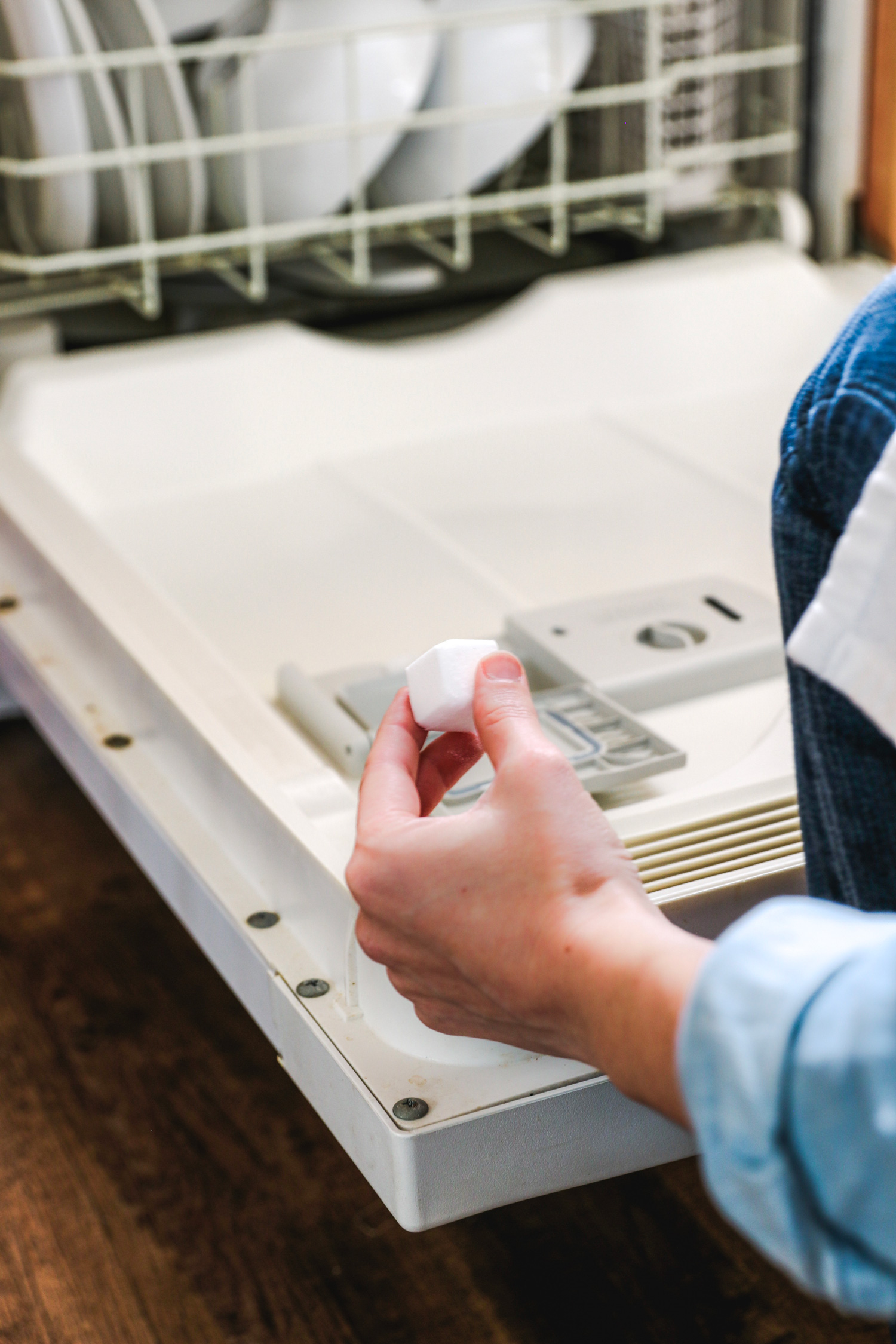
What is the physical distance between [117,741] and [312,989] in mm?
237

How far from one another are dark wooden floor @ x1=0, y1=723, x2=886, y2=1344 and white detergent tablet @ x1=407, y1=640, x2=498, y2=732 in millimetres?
338

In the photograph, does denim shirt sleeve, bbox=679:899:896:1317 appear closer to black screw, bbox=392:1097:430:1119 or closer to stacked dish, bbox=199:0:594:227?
black screw, bbox=392:1097:430:1119

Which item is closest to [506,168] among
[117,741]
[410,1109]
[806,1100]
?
[117,741]

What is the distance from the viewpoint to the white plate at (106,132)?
976 mm

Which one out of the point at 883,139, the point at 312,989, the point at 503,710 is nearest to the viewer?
the point at 503,710

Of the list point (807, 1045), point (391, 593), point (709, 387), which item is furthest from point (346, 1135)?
point (709, 387)

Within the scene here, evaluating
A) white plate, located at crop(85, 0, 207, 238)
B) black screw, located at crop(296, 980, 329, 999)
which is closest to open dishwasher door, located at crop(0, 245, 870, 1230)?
black screw, located at crop(296, 980, 329, 999)

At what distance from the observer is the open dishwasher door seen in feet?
1.65

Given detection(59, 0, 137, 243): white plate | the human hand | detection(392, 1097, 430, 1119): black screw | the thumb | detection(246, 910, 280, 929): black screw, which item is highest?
detection(59, 0, 137, 243): white plate

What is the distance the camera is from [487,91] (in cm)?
116

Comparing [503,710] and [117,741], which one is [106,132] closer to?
[117,741]

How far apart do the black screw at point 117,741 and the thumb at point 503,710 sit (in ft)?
1.05

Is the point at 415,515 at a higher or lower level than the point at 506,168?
lower

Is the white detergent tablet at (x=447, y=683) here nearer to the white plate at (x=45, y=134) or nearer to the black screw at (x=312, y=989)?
the black screw at (x=312, y=989)
